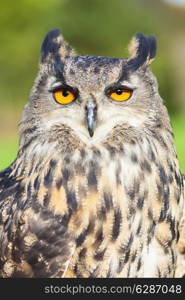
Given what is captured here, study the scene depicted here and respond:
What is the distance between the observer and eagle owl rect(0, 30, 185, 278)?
248 centimetres

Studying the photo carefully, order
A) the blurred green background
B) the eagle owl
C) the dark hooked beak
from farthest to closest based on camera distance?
1. the blurred green background
2. the eagle owl
3. the dark hooked beak

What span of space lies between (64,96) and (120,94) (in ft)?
0.71

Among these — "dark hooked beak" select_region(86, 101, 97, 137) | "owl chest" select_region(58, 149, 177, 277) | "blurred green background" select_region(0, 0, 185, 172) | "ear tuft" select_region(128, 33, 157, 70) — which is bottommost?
"owl chest" select_region(58, 149, 177, 277)

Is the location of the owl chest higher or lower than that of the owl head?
lower

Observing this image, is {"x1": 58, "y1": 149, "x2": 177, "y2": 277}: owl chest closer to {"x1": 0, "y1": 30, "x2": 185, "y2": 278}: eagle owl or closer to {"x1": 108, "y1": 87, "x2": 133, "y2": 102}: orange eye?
{"x1": 0, "y1": 30, "x2": 185, "y2": 278}: eagle owl

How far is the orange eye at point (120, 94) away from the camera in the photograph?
2438mm

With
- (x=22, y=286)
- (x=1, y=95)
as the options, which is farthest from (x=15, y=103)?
(x=22, y=286)

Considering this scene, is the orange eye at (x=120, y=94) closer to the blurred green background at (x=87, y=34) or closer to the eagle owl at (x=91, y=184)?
the eagle owl at (x=91, y=184)

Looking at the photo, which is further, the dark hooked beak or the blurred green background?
the blurred green background

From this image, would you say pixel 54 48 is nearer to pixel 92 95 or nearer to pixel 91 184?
pixel 92 95

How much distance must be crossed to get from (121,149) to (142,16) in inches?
1095

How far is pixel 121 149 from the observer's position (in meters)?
2.52

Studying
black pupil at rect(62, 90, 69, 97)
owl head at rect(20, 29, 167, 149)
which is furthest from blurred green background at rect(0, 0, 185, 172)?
black pupil at rect(62, 90, 69, 97)

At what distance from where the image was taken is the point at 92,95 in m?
2.39
